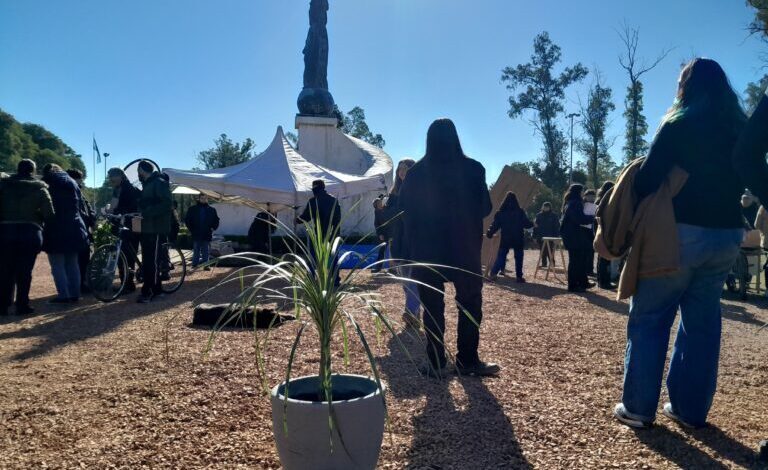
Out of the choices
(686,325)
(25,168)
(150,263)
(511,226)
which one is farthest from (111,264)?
(686,325)

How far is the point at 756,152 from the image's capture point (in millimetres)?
2424

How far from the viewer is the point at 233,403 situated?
338 cm

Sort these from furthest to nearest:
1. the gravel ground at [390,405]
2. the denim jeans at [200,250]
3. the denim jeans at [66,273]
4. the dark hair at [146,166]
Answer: the denim jeans at [200,250]
the dark hair at [146,166]
the denim jeans at [66,273]
the gravel ground at [390,405]

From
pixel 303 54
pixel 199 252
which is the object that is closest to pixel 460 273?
pixel 199 252

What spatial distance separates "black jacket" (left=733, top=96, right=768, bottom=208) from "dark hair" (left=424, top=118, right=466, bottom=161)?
1.83 meters

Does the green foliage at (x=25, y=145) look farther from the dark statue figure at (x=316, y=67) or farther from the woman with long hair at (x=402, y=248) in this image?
the woman with long hair at (x=402, y=248)

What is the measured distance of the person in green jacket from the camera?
287 inches

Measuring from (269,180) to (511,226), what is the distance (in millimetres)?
4708

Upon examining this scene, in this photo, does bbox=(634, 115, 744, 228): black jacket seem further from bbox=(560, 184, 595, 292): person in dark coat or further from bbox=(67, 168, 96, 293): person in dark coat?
bbox=(67, 168, 96, 293): person in dark coat

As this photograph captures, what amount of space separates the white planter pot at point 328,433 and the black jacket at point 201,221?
10578mm

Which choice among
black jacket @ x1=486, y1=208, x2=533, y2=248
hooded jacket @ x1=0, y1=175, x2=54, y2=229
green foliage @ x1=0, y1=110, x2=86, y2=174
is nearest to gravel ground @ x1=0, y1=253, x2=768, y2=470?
hooded jacket @ x1=0, y1=175, x2=54, y2=229

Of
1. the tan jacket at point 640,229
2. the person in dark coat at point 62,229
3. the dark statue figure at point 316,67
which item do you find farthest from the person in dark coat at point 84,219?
the dark statue figure at point 316,67

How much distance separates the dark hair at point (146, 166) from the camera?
25.0 feet

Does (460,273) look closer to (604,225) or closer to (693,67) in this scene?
(604,225)
